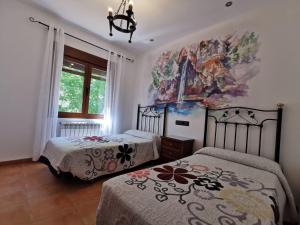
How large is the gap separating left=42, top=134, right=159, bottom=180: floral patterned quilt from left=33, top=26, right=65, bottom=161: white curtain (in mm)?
545

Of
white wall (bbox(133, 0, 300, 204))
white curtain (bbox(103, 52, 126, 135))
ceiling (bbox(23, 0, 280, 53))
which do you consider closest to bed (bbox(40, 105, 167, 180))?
white curtain (bbox(103, 52, 126, 135))

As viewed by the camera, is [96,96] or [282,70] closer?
[282,70]

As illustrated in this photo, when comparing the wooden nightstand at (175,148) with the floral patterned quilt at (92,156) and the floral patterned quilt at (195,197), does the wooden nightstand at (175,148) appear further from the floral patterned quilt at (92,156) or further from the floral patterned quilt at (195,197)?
the floral patterned quilt at (195,197)

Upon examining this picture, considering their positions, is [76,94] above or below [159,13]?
below

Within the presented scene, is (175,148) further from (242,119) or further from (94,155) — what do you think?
(94,155)

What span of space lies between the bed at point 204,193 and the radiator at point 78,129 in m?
2.37

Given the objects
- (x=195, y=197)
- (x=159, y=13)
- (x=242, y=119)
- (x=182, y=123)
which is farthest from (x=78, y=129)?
(x=242, y=119)

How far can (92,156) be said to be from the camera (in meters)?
2.15

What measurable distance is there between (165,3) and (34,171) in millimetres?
3233

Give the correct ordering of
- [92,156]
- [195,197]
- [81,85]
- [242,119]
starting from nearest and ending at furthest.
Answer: [195,197]
[92,156]
[242,119]
[81,85]

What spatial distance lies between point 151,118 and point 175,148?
1170mm

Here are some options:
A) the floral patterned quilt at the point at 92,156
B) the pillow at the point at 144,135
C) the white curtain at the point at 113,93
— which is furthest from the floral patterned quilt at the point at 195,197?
the white curtain at the point at 113,93

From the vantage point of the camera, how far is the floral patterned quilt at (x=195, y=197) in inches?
Result: 33.4

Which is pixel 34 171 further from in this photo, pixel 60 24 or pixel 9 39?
pixel 60 24
